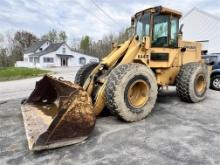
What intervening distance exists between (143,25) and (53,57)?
133 ft

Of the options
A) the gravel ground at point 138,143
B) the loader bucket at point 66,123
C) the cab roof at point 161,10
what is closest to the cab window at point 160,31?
the cab roof at point 161,10

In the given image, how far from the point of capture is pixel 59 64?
1794 inches

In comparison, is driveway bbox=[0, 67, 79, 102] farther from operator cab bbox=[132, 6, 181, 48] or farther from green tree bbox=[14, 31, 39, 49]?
green tree bbox=[14, 31, 39, 49]

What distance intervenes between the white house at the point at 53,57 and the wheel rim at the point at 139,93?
39.5 m

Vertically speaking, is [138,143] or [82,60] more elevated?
[82,60]

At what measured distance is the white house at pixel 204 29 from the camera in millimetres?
21227

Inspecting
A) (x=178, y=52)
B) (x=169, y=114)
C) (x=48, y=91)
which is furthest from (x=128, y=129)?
(x=178, y=52)

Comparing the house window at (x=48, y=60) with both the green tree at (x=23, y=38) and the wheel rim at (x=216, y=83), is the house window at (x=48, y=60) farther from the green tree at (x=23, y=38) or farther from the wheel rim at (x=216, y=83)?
the wheel rim at (x=216, y=83)

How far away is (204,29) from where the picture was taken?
2211 cm

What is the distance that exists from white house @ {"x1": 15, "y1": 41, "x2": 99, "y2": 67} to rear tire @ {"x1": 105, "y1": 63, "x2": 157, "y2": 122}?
39631 mm

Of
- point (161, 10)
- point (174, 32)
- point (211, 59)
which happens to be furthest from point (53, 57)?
point (161, 10)

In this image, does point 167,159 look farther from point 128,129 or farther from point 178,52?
point 178,52

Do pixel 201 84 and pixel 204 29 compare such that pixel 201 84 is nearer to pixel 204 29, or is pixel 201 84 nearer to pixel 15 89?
pixel 15 89

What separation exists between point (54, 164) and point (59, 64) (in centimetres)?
4363
